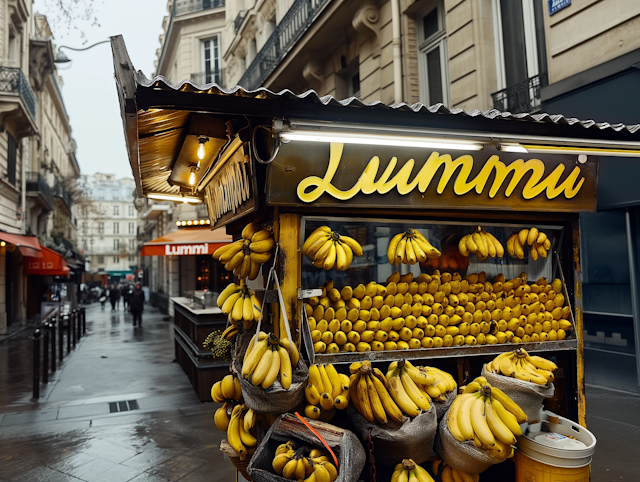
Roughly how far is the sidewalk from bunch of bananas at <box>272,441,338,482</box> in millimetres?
2309

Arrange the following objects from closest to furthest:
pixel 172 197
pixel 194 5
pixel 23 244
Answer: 1. pixel 172 197
2. pixel 23 244
3. pixel 194 5

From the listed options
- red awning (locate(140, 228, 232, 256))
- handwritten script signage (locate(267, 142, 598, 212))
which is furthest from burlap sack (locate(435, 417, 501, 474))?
red awning (locate(140, 228, 232, 256))

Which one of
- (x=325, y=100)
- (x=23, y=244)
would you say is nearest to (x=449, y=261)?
(x=325, y=100)

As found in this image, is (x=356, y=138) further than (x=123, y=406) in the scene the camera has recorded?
No

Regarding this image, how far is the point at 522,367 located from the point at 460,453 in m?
1.05

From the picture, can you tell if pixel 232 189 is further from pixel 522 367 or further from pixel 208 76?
pixel 208 76

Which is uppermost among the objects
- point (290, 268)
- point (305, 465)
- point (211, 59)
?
point (211, 59)

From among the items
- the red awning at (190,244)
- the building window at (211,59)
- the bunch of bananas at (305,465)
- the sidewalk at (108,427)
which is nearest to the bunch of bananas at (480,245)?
the bunch of bananas at (305,465)

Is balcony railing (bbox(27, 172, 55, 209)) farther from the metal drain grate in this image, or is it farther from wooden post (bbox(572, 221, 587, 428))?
wooden post (bbox(572, 221, 587, 428))

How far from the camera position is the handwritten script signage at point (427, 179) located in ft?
12.6

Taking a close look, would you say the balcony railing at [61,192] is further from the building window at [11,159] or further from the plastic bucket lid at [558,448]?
the plastic bucket lid at [558,448]

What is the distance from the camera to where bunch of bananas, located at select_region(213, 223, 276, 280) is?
13.1 ft

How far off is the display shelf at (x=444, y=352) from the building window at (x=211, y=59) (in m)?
25.2

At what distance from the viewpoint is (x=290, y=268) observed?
395cm
